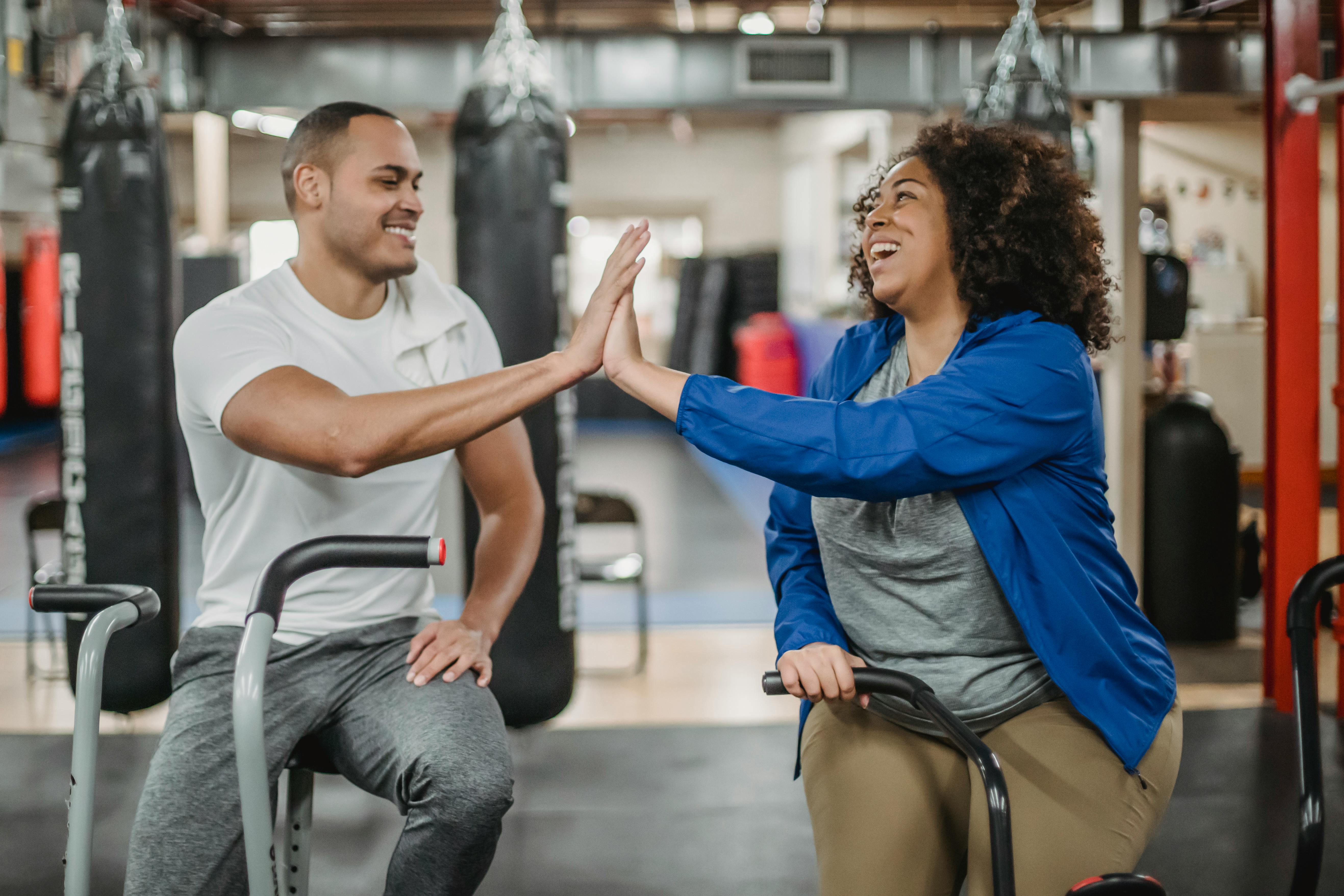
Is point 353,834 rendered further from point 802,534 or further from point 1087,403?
point 1087,403

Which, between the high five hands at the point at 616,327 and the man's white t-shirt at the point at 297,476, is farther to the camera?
the man's white t-shirt at the point at 297,476

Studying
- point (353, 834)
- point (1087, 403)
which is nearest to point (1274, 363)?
point (1087, 403)

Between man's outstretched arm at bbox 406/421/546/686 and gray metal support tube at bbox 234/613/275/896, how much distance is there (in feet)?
1.67

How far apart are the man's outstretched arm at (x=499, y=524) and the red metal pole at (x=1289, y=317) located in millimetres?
2424

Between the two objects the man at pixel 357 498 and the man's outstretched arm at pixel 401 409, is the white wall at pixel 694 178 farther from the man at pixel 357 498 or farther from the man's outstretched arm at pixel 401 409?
the man's outstretched arm at pixel 401 409

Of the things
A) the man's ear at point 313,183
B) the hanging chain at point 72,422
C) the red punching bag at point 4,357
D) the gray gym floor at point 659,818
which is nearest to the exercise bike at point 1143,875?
the gray gym floor at point 659,818

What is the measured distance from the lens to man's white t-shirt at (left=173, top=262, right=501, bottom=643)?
174 cm

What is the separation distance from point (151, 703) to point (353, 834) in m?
0.68

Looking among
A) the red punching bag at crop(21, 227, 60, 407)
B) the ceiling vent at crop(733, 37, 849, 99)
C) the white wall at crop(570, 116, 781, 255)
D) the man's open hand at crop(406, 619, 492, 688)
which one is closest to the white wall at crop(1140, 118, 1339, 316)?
the ceiling vent at crop(733, 37, 849, 99)

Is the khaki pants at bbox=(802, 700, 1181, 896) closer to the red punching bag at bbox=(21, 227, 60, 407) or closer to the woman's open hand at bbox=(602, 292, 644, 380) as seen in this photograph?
the woman's open hand at bbox=(602, 292, 644, 380)

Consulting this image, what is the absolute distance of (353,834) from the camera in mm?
2662

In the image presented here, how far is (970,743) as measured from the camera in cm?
126

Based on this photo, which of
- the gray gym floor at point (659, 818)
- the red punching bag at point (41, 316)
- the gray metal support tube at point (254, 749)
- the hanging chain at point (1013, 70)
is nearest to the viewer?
the gray metal support tube at point (254, 749)

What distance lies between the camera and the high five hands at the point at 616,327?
5.34 feet
